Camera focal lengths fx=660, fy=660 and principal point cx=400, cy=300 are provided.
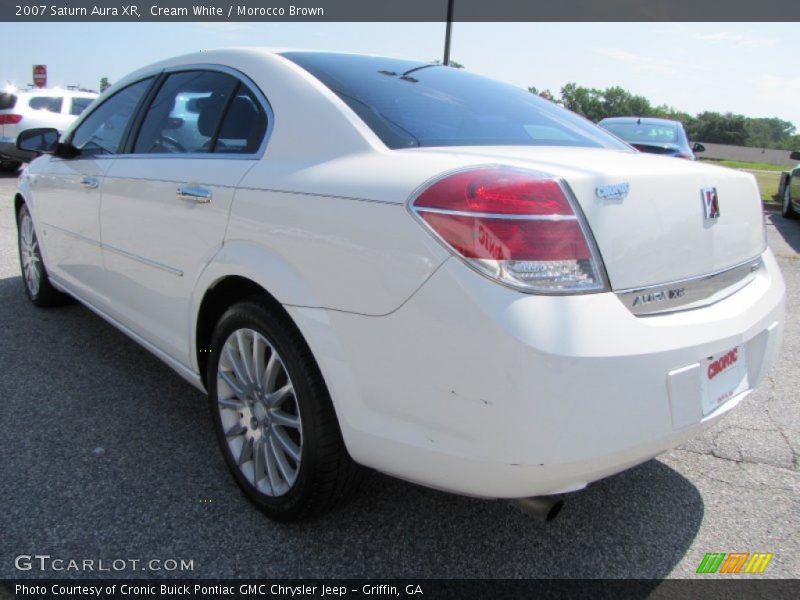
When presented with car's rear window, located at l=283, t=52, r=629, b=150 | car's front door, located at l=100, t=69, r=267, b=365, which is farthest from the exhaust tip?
car's front door, located at l=100, t=69, r=267, b=365

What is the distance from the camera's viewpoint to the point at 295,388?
80.1 inches

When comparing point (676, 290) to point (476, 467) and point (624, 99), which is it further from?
point (624, 99)

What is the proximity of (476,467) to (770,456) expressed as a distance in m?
1.88

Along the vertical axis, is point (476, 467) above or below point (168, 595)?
above

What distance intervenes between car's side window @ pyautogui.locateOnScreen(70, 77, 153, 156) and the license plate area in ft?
9.19

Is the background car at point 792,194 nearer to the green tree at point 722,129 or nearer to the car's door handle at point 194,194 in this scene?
the car's door handle at point 194,194

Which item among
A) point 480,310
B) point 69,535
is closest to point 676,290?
point 480,310

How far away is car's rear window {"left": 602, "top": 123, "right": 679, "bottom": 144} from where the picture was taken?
9.83 metres

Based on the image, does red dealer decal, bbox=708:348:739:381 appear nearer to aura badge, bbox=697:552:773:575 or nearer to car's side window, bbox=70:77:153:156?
aura badge, bbox=697:552:773:575

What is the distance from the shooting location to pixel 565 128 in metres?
2.58

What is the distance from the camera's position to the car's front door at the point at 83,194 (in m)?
3.31

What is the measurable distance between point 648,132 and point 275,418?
9.41 m

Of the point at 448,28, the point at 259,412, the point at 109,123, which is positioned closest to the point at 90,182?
the point at 109,123

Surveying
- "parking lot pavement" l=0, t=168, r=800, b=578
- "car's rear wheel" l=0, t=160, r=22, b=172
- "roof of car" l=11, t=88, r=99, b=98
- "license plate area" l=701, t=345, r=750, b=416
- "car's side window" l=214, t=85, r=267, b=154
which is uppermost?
"roof of car" l=11, t=88, r=99, b=98
